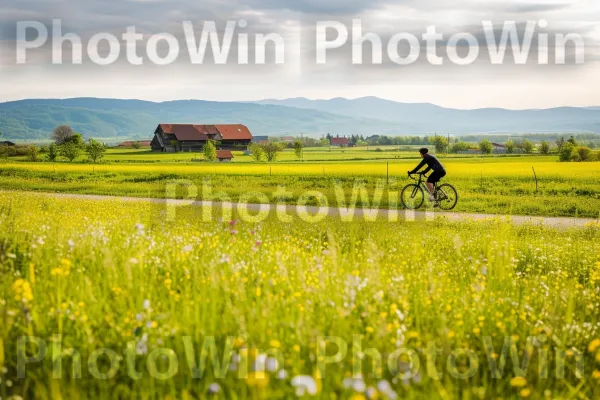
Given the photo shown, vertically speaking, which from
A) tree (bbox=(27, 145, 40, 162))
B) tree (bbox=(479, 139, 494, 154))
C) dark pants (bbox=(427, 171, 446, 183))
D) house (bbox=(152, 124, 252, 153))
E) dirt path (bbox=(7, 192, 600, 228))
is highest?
house (bbox=(152, 124, 252, 153))

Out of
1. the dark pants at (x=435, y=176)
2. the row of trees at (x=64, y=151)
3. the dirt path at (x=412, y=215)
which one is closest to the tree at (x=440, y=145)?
the row of trees at (x=64, y=151)

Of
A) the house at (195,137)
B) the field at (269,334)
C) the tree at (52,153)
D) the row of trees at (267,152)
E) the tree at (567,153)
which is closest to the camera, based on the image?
the field at (269,334)

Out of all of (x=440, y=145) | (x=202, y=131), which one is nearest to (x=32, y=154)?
(x=202, y=131)

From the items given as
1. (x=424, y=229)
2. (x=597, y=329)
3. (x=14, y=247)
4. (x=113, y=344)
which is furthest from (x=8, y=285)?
(x=424, y=229)

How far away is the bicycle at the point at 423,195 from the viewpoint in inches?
923

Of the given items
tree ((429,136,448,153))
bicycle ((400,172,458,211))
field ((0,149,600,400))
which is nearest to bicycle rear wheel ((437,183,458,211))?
bicycle ((400,172,458,211))

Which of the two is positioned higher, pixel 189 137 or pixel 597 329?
pixel 189 137

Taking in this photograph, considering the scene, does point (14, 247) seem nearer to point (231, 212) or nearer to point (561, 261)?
point (561, 261)

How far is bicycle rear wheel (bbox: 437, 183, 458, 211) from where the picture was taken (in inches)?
928

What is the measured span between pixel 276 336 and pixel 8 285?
12.0ft

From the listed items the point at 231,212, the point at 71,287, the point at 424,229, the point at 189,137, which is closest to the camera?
the point at 71,287

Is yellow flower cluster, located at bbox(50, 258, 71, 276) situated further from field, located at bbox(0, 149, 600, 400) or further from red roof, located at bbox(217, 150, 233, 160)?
red roof, located at bbox(217, 150, 233, 160)

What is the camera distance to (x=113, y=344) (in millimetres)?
6008

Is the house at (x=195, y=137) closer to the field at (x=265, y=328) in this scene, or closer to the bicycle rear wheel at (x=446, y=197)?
the bicycle rear wheel at (x=446, y=197)
